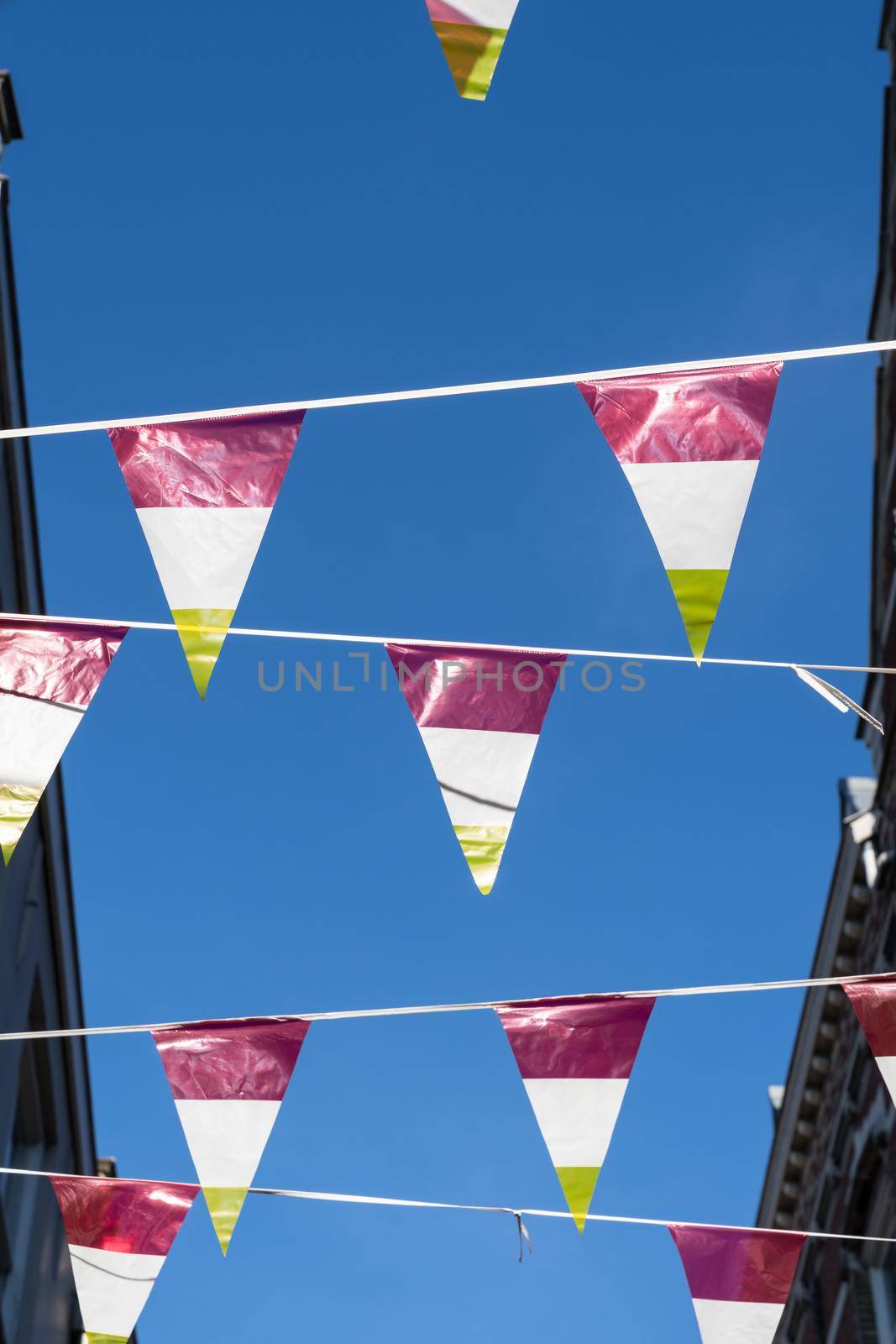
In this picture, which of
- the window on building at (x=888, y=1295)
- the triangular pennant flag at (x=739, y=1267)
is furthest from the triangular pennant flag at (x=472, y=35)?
the window on building at (x=888, y=1295)

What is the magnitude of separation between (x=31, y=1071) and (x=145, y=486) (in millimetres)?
12001

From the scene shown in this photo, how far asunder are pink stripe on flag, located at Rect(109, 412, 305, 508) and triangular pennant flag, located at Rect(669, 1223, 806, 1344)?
4.74 meters

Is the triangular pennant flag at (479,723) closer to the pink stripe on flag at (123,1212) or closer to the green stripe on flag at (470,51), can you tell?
the green stripe on flag at (470,51)

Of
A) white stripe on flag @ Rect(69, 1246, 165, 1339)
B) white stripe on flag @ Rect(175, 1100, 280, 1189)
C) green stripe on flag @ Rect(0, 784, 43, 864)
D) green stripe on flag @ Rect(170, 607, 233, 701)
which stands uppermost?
green stripe on flag @ Rect(170, 607, 233, 701)

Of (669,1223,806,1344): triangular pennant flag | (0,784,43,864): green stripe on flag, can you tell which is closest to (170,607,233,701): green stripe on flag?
(0,784,43,864): green stripe on flag

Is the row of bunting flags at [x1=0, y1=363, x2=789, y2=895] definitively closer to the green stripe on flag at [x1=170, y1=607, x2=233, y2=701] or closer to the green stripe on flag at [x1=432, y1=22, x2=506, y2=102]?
the green stripe on flag at [x1=170, y1=607, x2=233, y2=701]

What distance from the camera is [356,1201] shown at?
682cm

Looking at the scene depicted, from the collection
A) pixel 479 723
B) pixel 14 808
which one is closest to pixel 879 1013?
pixel 479 723

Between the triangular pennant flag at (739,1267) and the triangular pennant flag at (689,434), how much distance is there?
164 inches

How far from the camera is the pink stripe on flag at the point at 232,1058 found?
267 inches

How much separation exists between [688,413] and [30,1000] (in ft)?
41.1

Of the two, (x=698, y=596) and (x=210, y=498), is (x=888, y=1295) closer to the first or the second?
(x=698, y=596)

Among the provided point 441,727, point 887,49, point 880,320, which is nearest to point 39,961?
point 441,727

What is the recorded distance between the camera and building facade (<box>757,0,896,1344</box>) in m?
Result: 16.2
